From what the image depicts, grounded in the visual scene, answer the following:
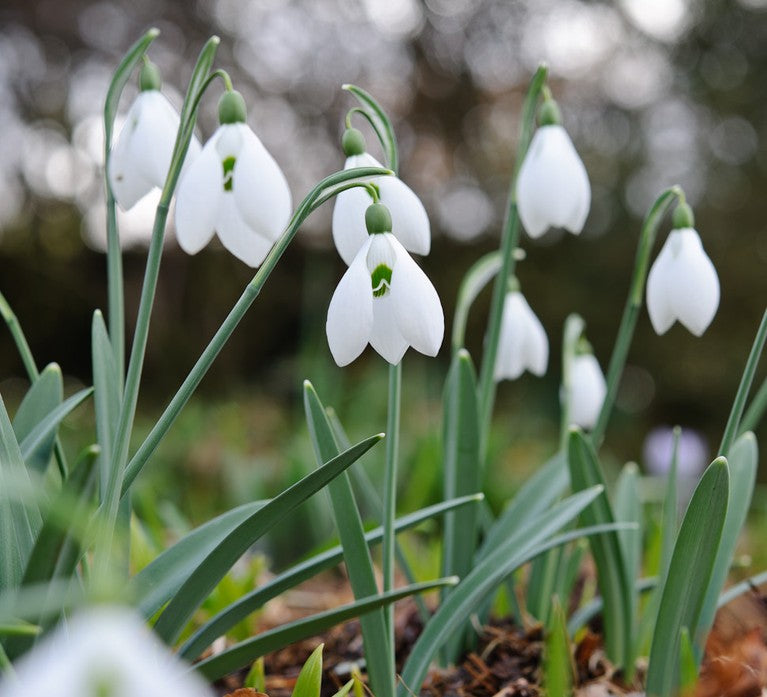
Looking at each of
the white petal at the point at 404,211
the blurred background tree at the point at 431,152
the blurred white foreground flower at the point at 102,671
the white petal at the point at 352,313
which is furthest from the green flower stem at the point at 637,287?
the blurred background tree at the point at 431,152

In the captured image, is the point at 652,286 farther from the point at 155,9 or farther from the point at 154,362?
the point at 155,9

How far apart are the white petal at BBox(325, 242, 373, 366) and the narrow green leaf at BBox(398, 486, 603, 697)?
1.34 feet

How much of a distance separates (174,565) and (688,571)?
609 mm

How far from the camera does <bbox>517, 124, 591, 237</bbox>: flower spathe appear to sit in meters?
1.14

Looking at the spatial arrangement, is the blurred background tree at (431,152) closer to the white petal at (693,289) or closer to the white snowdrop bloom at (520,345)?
the white snowdrop bloom at (520,345)

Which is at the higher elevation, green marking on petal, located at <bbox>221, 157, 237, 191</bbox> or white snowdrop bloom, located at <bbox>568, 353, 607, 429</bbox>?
green marking on petal, located at <bbox>221, 157, 237, 191</bbox>

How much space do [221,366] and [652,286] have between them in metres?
4.95

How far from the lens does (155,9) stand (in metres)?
6.11

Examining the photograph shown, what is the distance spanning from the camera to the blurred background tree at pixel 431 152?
596 cm

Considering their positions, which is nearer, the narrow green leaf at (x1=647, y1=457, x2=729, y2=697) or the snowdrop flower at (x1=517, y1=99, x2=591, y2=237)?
the narrow green leaf at (x1=647, y1=457, x2=729, y2=697)

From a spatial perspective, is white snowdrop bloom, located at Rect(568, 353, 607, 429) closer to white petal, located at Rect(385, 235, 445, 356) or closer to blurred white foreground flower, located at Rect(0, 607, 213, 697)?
white petal, located at Rect(385, 235, 445, 356)

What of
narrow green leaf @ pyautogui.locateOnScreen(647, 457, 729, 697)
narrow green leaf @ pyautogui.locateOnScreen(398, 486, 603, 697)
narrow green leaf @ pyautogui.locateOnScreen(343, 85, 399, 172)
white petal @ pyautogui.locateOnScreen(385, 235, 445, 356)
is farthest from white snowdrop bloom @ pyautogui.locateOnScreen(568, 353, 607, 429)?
white petal @ pyautogui.locateOnScreen(385, 235, 445, 356)

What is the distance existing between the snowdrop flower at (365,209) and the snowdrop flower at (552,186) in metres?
0.26

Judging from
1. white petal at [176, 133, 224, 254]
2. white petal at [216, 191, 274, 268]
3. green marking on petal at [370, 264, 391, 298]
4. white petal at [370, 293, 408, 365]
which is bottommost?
white petal at [370, 293, 408, 365]
